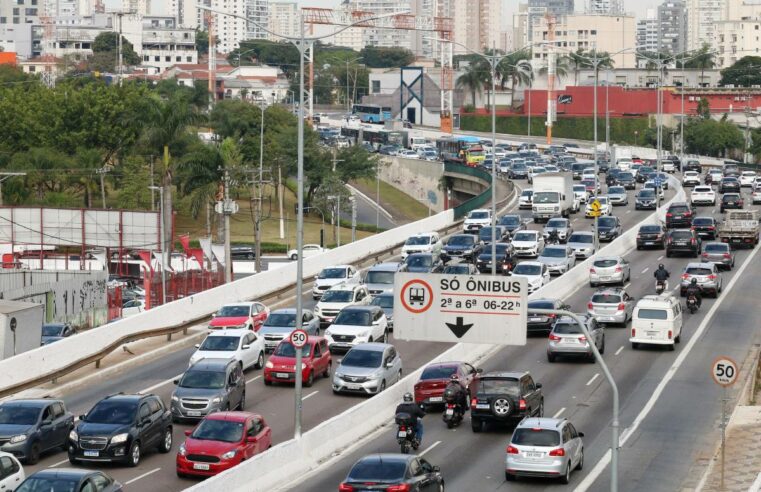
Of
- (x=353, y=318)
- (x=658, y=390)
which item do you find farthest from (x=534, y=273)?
(x=658, y=390)

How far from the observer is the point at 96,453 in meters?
30.4

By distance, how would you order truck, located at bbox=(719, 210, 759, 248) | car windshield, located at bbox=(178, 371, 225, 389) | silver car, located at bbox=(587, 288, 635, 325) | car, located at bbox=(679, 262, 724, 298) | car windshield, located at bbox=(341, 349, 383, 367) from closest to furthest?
car windshield, located at bbox=(178, 371, 225, 389) < car windshield, located at bbox=(341, 349, 383, 367) < silver car, located at bbox=(587, 288, 635, 325) < car, located at bbox=(679, 262, 724, 298) < truck, located at bbox=(719, 210, 759, 248)

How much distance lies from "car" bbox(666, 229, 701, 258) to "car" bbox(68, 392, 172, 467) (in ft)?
131

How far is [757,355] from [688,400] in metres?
6.72

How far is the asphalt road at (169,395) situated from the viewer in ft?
100

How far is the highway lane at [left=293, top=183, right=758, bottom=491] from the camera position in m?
31.5

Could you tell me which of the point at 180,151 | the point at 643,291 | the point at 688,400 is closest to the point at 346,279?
→ the point at 643,291

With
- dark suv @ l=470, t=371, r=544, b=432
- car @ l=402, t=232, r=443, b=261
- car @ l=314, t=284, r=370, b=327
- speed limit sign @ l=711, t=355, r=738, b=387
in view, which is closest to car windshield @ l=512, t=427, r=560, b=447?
speed limit sign @ l=711, t=355, r=738, b=387

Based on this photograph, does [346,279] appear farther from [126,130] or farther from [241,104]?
[241,104]

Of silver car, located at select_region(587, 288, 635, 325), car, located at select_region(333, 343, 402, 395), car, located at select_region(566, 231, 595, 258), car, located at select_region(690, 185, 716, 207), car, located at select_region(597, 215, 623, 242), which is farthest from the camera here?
car, located at select_region(690, 185, 716, 207)

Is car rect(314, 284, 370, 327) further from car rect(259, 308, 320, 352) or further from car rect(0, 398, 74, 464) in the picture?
car rect(0, 398, 74, 464)

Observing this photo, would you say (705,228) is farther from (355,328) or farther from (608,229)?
(355,328)

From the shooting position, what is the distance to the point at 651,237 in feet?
232

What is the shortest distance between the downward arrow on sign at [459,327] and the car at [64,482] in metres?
6.87
